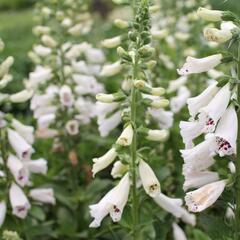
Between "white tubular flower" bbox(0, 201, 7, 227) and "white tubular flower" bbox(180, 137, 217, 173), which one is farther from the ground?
"white tubular flower" bbox(180, 137, 217, 173)

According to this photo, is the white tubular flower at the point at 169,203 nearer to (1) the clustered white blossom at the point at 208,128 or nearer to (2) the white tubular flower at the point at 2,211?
(1) the clustered white blossom at the point at 208,128

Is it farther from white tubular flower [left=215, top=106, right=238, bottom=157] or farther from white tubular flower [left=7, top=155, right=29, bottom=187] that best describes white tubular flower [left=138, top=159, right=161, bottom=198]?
white tubular flower [left=7, top=155, right=29, bottom=187]

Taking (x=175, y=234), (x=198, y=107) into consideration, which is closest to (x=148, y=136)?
(x=198, y=107)

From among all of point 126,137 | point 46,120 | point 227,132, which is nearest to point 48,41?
point 46,120

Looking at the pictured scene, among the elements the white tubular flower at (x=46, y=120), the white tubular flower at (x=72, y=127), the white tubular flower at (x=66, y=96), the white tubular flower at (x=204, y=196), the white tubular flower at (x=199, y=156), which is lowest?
the white tubular flower at (x=72, y=127)

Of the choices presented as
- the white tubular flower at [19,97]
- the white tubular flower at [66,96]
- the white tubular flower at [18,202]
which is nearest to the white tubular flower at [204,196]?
the white tubular flower at [18,202]

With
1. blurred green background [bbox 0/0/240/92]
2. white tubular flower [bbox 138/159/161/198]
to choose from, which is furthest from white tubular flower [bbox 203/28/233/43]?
white tubular flower [bbox 138/159/161/198]

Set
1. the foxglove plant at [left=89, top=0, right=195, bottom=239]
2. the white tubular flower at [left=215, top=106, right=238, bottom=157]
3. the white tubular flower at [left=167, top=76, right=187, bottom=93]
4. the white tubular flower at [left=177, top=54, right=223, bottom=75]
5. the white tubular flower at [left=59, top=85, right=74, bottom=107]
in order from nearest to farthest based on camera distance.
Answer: the white tubular flower at [left=215, top=106, right=238, bottom=157]
the white tubular flower at [left=177, top=54, right=223, bottom=75]
the foxglove plant at [left=89, top=0, right=195, bottom=239]
the white tubular flower at [left=59, top=85, right=74, bottom=107]
the white tubular flower at [left=167, top=76, right=187, bottom=93]

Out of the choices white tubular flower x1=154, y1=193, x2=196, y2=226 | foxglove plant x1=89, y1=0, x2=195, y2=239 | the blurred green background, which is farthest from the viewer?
the blurred green background
